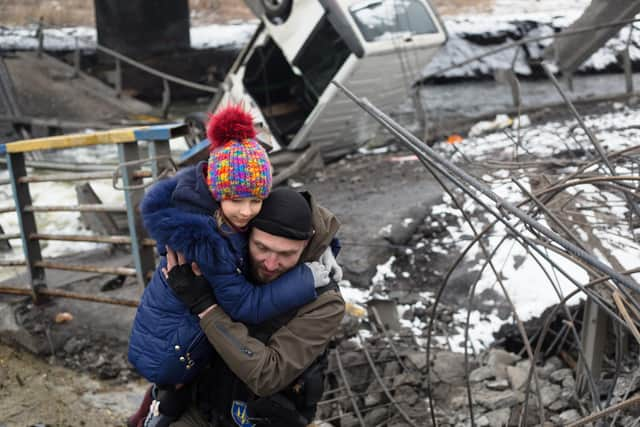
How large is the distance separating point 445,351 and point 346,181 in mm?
5478

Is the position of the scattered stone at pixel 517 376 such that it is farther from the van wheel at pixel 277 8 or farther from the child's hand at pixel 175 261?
the van wheel at pixel 277 8

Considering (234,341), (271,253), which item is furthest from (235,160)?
(234,341)

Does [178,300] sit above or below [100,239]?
above

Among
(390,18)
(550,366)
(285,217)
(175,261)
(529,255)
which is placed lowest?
(550,366)

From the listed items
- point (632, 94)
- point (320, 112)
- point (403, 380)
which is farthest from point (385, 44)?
point (403, 380)

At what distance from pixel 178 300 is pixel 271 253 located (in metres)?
0.35

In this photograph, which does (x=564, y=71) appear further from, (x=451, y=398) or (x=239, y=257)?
(x=239, y=257)

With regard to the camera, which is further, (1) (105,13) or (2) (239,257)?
(1) (105,13)

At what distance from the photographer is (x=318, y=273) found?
2102 mm

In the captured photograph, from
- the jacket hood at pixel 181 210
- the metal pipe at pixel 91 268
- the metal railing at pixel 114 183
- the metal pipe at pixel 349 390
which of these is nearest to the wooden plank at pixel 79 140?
the metal railing at pixel 114 183

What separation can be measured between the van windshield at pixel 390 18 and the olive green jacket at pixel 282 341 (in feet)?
25.3

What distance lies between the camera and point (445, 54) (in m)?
17.8

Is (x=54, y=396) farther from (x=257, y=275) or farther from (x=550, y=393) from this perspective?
(x=550, y=393)

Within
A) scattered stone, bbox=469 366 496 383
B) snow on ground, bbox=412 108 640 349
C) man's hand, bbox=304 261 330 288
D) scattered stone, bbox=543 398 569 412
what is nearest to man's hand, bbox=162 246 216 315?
man's hand, bbox=304 261 330 288
